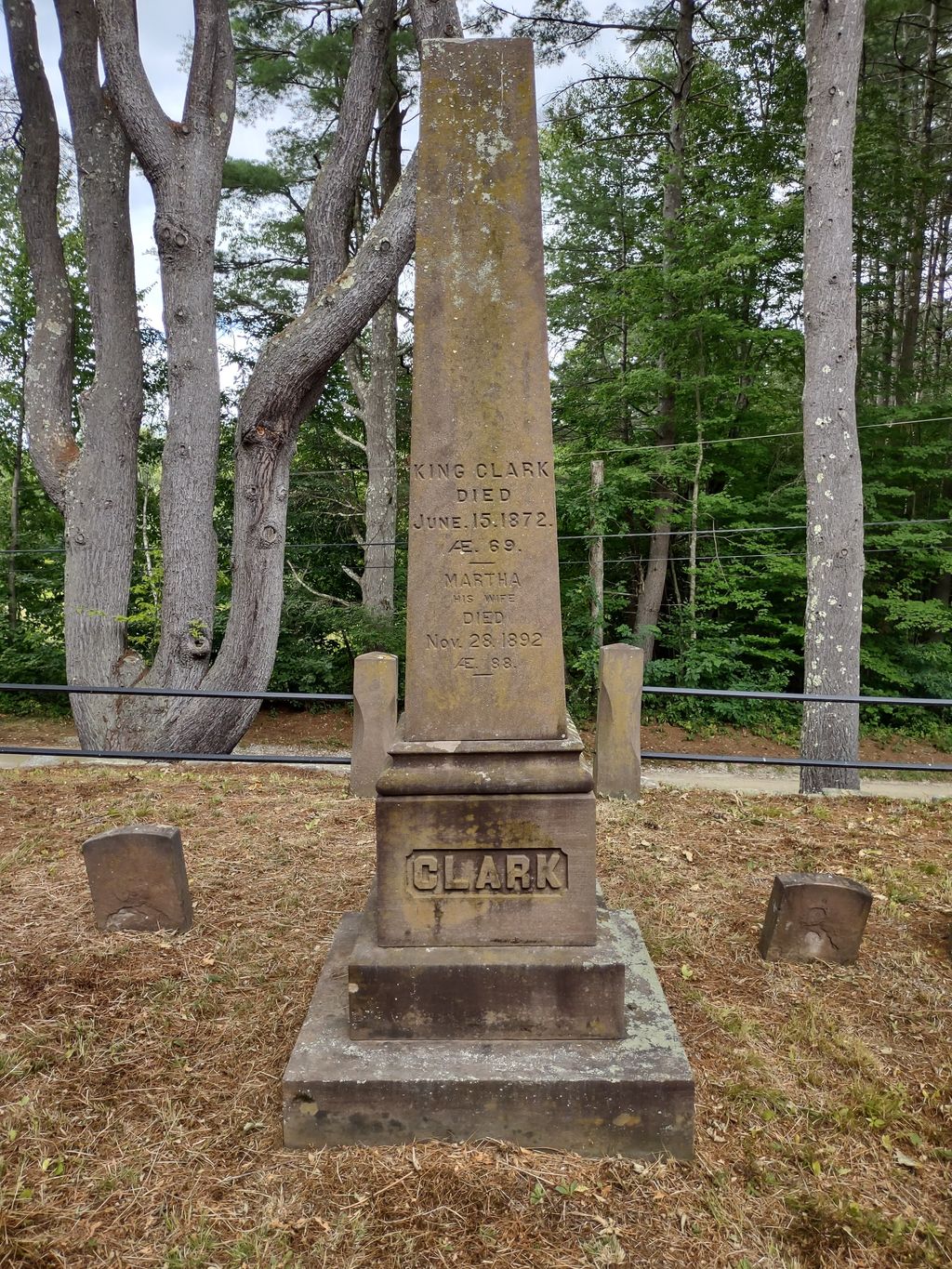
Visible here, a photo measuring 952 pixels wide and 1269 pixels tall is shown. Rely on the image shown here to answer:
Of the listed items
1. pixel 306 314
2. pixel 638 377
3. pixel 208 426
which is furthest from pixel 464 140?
pixel 638 377

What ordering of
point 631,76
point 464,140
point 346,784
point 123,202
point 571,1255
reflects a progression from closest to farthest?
1. point 571,1255
2. point 464,140
3. point 346,784
4. point 123,202
5. point 631,76

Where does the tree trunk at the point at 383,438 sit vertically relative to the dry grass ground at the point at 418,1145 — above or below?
above

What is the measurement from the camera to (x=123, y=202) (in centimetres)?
875

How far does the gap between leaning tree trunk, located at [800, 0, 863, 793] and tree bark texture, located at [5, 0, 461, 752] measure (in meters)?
3.79

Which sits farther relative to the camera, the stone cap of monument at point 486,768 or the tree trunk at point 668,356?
the tree trunk at point 668,356

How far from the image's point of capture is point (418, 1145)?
2.52 metres

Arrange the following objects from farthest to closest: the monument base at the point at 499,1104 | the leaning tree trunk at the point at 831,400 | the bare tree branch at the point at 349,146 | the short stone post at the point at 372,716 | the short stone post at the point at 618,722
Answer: the bare tree branch at the point at 349,146, the leaning tree trunk at the point at 831,400, the short stone post at the point at 372,716, the short stone post at the point at 618,722, the monument base at the point at 499,1104

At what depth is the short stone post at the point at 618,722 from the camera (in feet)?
20.0

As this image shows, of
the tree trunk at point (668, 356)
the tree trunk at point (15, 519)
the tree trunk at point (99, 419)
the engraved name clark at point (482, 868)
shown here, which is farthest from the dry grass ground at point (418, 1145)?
the tree trunk at point (15, 519)

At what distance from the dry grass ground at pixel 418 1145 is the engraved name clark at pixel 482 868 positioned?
0.80 metres

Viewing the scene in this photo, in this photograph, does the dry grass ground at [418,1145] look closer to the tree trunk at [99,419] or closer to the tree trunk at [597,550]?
the tree trunk at [99,419]

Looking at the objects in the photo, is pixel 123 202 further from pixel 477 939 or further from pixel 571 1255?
pixel 571 1255

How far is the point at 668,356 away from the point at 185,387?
1020 centimetres

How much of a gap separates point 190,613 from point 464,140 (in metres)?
6.58
